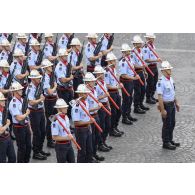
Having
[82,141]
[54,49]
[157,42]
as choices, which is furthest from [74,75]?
[157,42]

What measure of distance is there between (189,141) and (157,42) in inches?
358

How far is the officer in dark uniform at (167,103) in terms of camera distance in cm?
1345

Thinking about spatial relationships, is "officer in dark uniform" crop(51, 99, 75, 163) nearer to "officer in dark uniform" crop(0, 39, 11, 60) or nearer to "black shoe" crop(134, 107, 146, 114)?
"black shoe" crop(134, 107, 146, 114)

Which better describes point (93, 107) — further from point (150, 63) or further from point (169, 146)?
point (150, 63)

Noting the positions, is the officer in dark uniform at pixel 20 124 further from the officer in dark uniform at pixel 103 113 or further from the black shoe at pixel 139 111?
the black shoe at pixel 139 111

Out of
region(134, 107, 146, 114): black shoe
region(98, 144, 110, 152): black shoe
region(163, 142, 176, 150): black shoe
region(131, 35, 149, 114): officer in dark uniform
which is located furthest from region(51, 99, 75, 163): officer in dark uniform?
region(134, 107, 146, 114): black shoe

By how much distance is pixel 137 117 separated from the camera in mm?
15742

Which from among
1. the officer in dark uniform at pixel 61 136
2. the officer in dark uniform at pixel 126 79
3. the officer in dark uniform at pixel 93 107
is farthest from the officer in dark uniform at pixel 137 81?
the officer in dark uniform at pixel 61 136

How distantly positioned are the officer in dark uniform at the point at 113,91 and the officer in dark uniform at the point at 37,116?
1.77 metres

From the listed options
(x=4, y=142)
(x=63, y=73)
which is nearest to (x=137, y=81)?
(x=63, y=73)

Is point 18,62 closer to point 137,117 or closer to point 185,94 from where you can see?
point 137,117

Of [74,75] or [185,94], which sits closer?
[74,75]

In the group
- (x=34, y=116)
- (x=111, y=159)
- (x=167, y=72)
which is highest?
(x=167, y=72)

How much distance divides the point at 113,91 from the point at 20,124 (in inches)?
110
